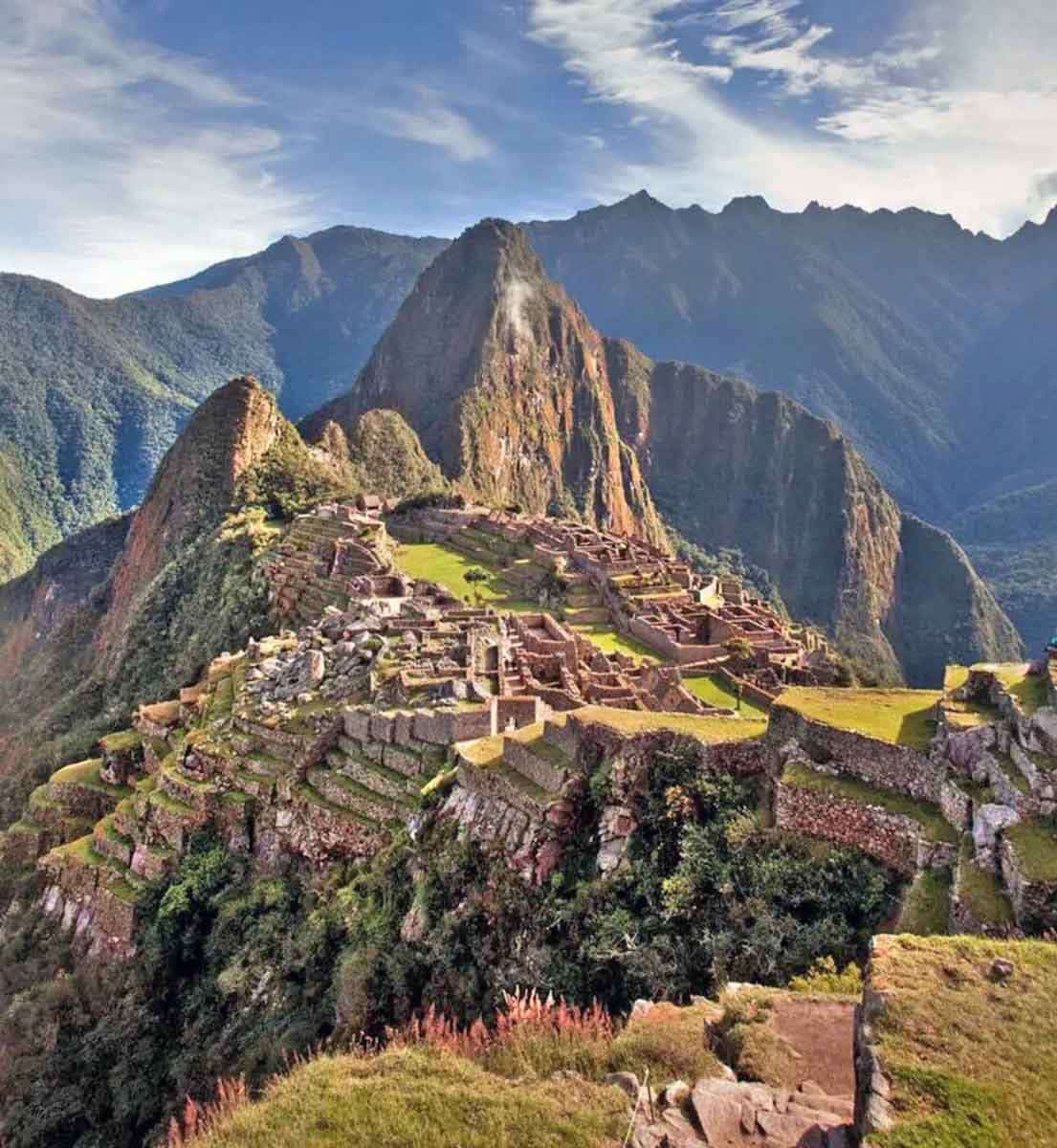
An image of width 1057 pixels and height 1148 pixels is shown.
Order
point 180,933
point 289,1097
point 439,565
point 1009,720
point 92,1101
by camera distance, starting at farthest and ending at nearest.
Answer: point 439,565 → point 180,933 → point 92,1101 → point 1009,720 → point 289,1097

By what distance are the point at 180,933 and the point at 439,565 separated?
46.9 m

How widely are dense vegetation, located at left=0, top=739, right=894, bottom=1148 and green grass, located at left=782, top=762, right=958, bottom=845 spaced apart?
0.77 m

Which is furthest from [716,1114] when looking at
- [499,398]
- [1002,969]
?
[499,398]

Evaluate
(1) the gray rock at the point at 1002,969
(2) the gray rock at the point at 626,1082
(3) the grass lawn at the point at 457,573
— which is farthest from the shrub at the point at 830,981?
(3) the grass lawn at the point at 457,573

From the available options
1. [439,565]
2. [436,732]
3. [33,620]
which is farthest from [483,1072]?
[33,620]

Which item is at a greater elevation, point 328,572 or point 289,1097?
point 328,572

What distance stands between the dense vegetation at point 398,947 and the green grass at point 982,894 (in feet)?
4.38

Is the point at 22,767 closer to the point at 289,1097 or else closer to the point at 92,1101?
the point at 92,1101

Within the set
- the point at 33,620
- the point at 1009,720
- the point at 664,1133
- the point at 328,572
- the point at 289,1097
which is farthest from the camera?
the point at 33,620

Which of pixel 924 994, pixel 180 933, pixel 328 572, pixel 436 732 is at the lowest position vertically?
pixel 180 933

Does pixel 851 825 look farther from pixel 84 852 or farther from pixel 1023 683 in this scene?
pixel 84 852

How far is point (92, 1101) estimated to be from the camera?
17047 millimetres

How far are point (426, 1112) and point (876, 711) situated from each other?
8.79 meters

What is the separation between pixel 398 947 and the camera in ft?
47.8
